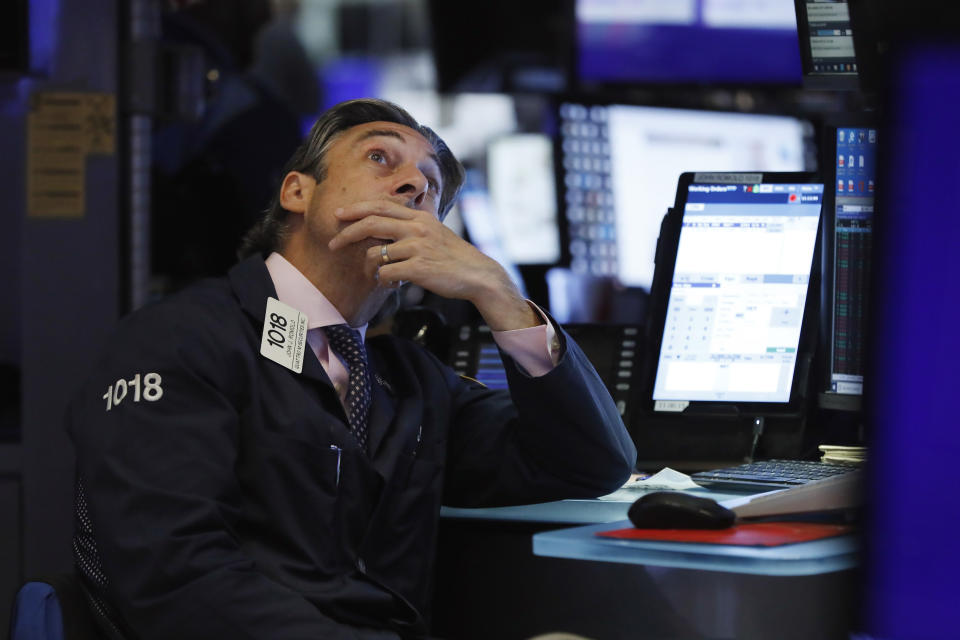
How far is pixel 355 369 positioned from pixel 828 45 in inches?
39.2

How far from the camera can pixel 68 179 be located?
3.11 metres

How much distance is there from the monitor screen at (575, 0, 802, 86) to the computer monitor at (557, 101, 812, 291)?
0.45m

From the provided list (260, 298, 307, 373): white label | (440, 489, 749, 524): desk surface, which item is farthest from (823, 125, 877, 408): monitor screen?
(260, 298, 307, 373): white label

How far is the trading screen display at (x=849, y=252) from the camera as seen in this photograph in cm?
213

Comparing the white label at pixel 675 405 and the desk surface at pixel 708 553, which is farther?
the white label at pixel 675 405

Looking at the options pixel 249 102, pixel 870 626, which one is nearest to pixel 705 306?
pixel 870 626

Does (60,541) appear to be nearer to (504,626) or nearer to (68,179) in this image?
(68,179)

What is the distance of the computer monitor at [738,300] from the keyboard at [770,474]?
0.56 feet

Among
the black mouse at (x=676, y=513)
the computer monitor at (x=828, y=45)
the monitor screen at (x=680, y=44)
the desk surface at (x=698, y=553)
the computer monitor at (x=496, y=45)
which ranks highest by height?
the computer monitor at (x=496, y=45)

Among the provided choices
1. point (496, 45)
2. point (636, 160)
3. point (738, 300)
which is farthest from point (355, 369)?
point (496, 45)

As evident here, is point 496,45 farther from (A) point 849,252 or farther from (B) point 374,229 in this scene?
(B) point 374,229

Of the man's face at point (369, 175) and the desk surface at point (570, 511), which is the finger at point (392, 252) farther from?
the desk surface at point (570, 511)

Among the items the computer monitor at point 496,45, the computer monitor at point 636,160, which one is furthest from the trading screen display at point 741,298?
the computer monitor at point 496,45

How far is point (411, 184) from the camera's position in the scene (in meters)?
1.94
